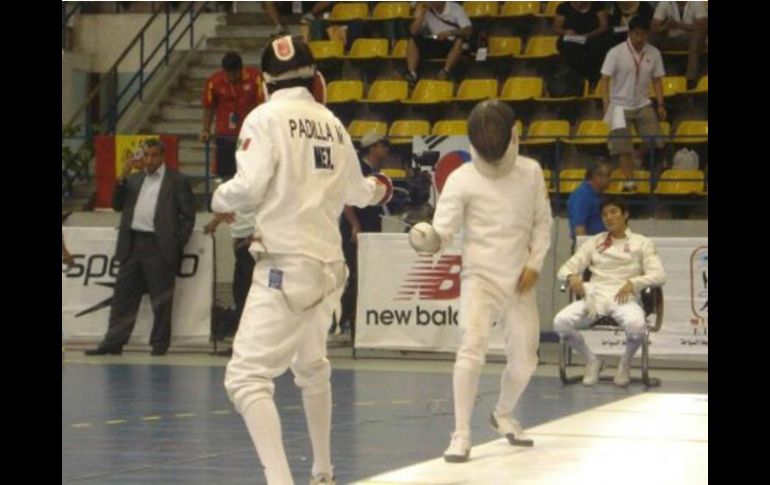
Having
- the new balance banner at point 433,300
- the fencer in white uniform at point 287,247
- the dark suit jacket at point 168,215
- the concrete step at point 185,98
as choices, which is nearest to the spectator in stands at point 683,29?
the new balance banner at point 433,300

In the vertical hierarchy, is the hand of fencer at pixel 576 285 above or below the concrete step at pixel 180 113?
below

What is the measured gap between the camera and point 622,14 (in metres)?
17.8

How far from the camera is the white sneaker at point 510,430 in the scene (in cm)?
820

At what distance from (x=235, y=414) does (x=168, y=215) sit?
4826mm

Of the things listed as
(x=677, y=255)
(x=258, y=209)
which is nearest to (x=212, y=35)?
(x=677, y=255)

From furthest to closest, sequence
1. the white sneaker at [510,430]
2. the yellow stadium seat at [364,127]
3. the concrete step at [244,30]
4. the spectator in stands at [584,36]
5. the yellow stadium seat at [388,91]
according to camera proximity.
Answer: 1. the concrete step at [244,30]
2. the yellow stadium seat at [388,91]
3. the yellow stadium seat at [364,127]
4. the spectator in stands at [584,36]
5. the white sneaker at [510,430]

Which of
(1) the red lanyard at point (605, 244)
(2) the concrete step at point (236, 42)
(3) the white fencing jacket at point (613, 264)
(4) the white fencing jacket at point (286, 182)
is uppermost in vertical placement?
(2) the concrete step at point (236, 42)

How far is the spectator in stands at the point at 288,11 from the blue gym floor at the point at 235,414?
278 inches

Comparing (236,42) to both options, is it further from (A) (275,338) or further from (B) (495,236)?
(A) (275,338)

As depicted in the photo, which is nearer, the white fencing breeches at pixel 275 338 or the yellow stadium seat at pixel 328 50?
the white fencing breeches at pixel 275 338

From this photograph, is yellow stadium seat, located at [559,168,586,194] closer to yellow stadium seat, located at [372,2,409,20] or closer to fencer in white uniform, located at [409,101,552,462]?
yellow stadium seat, located at [372,2,409,20]

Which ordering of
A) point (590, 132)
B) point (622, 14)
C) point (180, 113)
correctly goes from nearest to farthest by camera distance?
point (590, 132)
point (622, 14)
point (180, 113)

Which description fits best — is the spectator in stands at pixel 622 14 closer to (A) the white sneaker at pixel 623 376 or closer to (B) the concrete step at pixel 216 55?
(B) the concrete step at pixel 216 55

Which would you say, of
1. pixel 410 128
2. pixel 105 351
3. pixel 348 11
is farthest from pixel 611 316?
pixel 348 11
